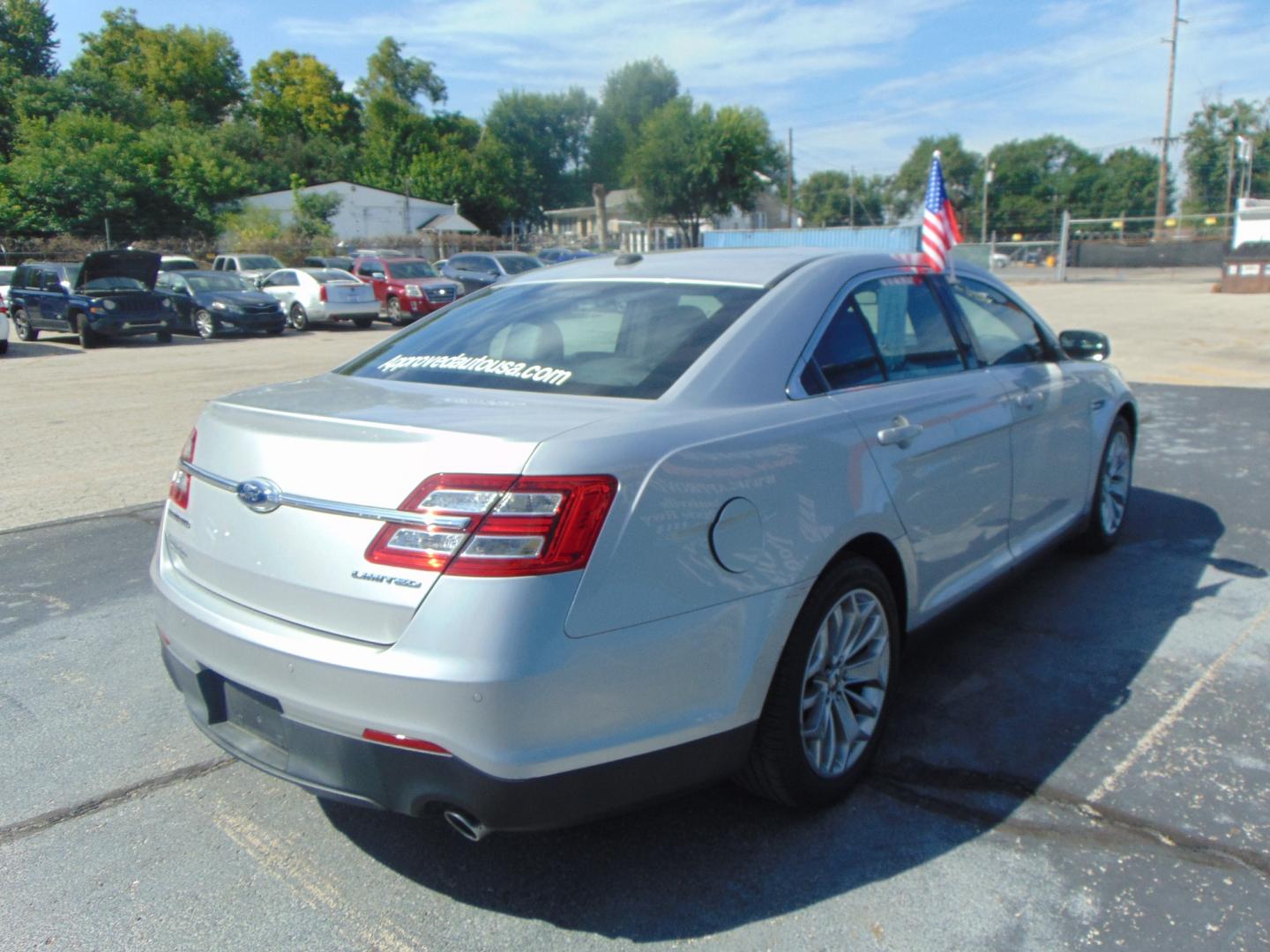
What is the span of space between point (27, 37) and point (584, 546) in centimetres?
8254

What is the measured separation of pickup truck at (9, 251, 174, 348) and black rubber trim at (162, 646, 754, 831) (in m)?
19.7

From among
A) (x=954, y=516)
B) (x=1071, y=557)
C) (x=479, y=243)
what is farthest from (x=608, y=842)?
(x=479, y=243)

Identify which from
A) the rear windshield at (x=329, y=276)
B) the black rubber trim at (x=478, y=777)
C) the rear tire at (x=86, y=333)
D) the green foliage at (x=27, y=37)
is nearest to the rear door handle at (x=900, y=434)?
the black rubber trim at (x=478, y=777)

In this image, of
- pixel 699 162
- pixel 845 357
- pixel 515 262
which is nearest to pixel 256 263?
pixel 515 262

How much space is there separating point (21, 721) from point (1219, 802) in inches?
158

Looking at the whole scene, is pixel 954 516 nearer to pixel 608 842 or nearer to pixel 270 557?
pixel 608 842

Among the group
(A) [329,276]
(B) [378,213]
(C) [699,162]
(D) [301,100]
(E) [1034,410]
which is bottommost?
(E) [1034,410]

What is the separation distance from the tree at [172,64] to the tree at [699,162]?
39830 mm

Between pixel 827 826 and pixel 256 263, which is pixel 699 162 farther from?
pixel 827 826

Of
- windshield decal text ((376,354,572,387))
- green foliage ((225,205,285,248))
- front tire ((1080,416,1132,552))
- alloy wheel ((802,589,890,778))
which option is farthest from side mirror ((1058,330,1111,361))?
green foliage ((225,205,285,248))

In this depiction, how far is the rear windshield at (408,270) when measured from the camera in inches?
1001

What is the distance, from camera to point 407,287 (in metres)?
24.5

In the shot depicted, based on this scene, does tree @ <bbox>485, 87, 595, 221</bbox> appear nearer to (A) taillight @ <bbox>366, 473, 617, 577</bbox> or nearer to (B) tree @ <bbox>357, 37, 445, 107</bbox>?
(B) tree @ <bbox>357, 37, 445, 107</bbox>

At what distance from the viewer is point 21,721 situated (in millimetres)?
3662
